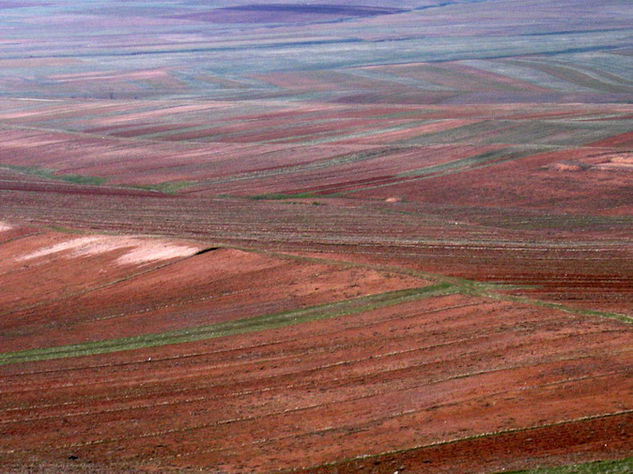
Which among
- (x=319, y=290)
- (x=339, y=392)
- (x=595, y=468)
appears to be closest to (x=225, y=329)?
(x=319, y=290)

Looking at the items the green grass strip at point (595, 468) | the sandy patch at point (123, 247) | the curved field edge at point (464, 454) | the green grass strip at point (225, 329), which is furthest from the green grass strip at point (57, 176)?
the green grass strip at point (595, 468)

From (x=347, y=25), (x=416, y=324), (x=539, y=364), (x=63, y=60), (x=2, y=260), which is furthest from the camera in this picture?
(x=347, y=25)

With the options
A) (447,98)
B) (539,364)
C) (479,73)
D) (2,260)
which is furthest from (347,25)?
(539,364)

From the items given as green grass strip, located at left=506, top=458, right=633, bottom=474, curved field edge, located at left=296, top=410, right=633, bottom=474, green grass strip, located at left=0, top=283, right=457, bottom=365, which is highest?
green grass strip, located at left=506, top=458, right=633, bottom=474

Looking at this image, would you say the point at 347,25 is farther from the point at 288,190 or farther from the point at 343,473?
the point at 343,473

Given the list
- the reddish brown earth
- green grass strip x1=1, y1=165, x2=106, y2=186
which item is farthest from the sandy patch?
green grass strip x1=1, y1=165, x2=106, y2=186

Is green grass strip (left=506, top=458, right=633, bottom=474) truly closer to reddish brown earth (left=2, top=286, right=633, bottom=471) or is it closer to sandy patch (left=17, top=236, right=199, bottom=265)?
reddish brown earth (left=2, top=286, right=633, bottom=471)
